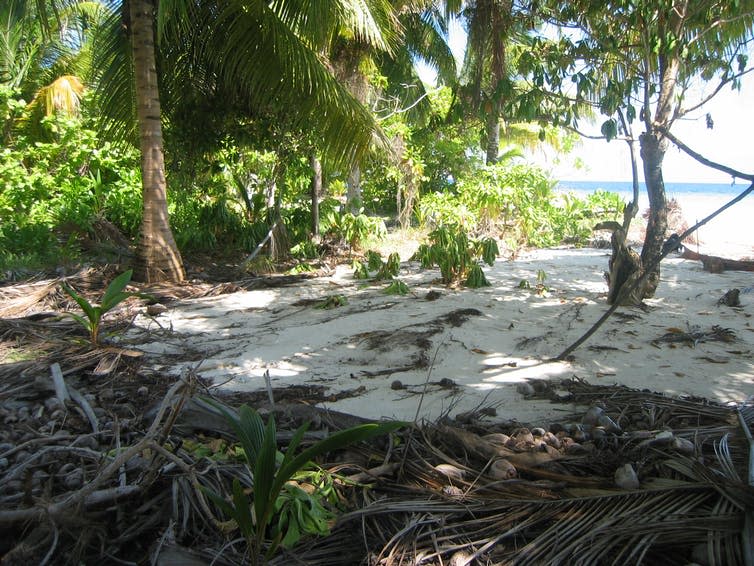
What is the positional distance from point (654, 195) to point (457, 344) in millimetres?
2897

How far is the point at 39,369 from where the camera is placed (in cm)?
319

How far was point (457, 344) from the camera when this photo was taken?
13.6 ft

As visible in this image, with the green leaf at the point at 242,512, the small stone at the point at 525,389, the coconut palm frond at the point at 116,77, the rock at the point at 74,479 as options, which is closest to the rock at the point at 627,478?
the small stone at the point at 525,389

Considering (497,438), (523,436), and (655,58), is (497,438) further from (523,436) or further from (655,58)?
(655,58)

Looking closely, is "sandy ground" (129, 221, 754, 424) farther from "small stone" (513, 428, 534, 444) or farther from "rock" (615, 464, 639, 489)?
"rock" (615, 464, 639, 489)

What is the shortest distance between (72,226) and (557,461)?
7.99 meters

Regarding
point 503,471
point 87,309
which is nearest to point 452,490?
point 503,471

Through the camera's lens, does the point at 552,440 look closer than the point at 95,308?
Yes

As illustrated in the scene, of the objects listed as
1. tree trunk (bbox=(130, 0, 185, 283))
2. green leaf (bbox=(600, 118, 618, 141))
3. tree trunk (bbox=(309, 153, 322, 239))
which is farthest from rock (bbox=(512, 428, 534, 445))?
tree trunk (bbox=(309, 153, 322, 239))

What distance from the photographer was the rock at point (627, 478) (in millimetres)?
1886

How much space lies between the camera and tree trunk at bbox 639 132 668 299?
17.6 ft

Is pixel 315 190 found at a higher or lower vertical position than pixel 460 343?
higher

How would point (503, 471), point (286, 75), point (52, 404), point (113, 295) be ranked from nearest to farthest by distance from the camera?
point (503, 471)
point (52, 404)
point (113, 295)
point (286, 75)

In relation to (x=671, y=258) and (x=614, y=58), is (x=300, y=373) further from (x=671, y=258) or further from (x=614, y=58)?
(x=671, y=258)
